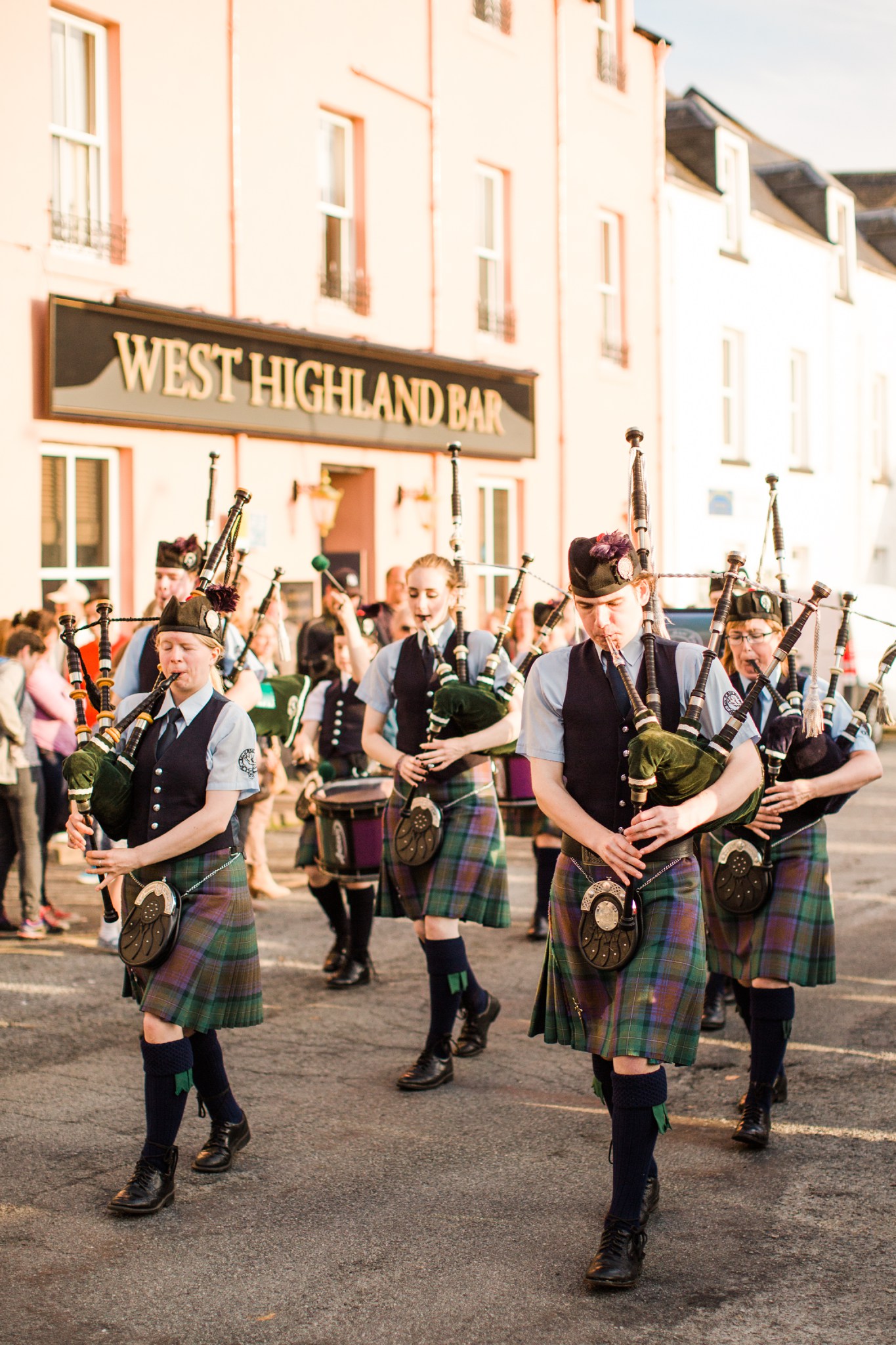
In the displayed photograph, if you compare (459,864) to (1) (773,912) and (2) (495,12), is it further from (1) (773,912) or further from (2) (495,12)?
(2) (495,12)

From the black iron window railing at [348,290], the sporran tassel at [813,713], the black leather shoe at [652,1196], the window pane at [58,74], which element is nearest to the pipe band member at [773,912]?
the sporran tassel at [813,713]

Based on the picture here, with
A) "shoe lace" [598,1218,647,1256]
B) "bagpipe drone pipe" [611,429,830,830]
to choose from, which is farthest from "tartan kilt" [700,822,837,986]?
"shoe lace" [598,1218,647,1256]

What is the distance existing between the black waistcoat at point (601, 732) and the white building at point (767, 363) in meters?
13.7

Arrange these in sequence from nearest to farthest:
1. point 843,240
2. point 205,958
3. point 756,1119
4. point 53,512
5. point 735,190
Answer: point 205,958, point 756,1119, point 53,512, point 735,190, point 843,240

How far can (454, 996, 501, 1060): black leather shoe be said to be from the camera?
5828 mm

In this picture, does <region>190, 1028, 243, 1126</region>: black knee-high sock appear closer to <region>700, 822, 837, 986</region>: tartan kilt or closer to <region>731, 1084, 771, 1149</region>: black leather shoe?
<region>731, 1084, 771, 1149</region>: black leather shoe

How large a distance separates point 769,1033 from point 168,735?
84.5 inches

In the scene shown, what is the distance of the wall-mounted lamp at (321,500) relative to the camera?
41.8 feet

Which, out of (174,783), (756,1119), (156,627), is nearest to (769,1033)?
(756,1119)

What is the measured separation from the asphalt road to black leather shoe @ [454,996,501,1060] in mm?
106

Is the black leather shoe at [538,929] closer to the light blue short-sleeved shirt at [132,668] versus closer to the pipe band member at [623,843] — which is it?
the light blue short-sleeved shirt at [132,668]

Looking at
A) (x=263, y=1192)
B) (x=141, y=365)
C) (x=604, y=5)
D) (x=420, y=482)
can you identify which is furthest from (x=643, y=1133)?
(x=604, y=5)

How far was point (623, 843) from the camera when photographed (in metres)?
3.84

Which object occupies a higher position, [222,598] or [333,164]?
[333,164]
